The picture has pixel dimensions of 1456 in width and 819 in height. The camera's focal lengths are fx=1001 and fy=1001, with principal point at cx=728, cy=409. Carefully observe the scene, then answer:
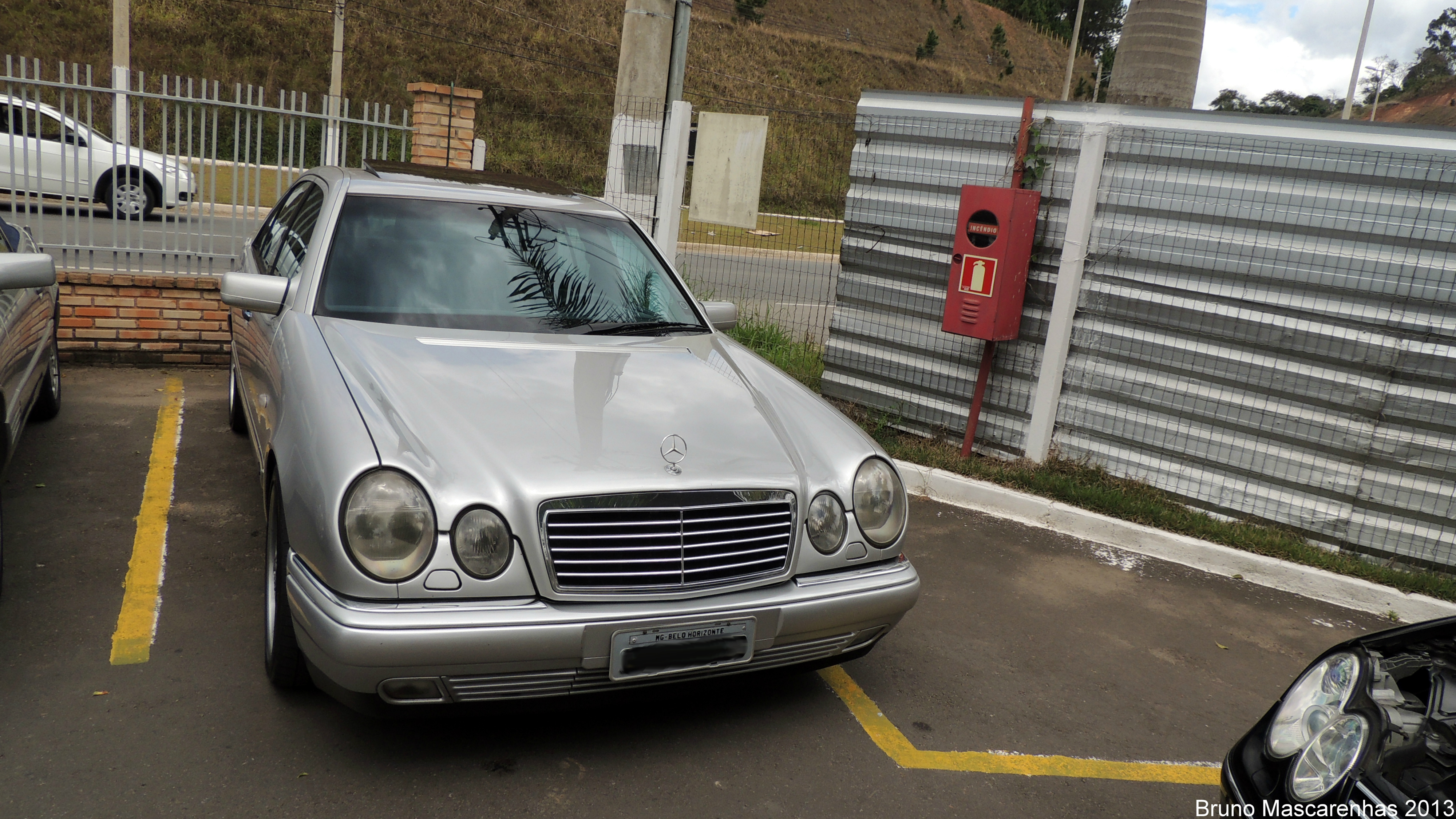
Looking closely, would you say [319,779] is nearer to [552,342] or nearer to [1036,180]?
[552,342]

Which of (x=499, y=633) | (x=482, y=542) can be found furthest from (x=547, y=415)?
(x=499, y=633)

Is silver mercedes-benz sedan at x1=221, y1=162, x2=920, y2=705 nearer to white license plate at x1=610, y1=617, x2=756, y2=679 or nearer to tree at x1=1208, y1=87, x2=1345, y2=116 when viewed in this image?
white license plate at x1=610, y1=617, x2=756, y2=679

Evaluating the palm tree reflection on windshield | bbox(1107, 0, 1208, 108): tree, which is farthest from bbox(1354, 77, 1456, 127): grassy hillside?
the palm tree reflection on windshield

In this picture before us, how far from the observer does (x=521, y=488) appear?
2674mm

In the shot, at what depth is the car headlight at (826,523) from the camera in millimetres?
3062

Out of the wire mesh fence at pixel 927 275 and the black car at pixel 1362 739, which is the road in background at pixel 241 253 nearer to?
the wire mesh fence at pixel 927 275

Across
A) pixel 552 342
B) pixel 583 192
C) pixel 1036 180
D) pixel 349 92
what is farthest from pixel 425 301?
pixel 349 92

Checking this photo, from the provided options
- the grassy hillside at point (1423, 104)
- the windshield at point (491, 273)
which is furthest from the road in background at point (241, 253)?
the grassy hillside at point (1423, 104)

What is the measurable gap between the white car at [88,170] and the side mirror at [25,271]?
256 centimetres

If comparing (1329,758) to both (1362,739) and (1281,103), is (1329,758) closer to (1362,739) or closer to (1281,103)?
(1362,739)

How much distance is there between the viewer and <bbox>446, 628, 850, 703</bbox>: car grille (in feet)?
8.67

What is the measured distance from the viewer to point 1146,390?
5.77 m

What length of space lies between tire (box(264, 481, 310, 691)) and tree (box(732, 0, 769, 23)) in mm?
57776

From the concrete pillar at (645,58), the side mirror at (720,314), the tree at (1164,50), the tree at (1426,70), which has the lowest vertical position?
the side mirror at (720,314)
